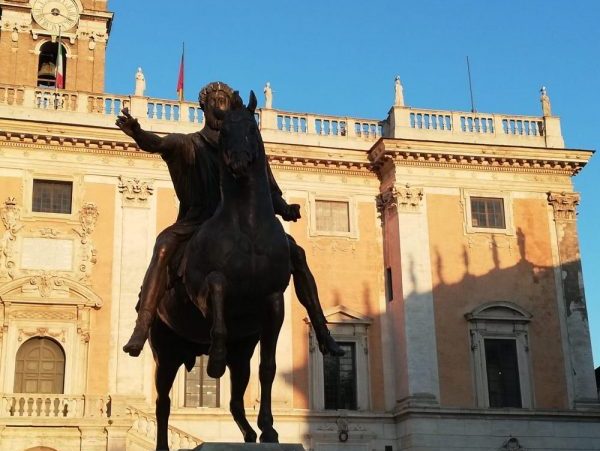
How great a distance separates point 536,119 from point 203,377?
13492 mm

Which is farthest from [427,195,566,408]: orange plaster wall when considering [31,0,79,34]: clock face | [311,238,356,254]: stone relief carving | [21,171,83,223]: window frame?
[31,0,79,34]: clock face

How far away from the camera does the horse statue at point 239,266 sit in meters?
6.75

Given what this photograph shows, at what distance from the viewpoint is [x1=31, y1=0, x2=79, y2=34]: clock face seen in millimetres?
34781

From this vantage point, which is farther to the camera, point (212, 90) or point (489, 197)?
point (489, 197)

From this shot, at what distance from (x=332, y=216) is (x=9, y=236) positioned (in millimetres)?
9214

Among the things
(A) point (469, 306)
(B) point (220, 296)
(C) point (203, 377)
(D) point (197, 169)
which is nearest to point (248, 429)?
(B) point (220, 296)

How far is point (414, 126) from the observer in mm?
29922

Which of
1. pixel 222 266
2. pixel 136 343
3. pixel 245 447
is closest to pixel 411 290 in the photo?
pixel 136 343

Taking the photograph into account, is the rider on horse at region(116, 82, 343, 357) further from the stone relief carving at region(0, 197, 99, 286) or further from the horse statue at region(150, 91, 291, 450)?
A: the stone relief carving at region(0, 197, 99, 286)

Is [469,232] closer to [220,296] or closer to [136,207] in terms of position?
[136,207]

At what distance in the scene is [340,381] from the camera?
27469mm

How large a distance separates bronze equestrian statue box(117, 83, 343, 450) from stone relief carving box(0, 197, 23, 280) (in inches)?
750

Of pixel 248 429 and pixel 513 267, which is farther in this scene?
pixel 513 267

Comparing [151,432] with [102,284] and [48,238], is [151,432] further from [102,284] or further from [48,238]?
[48,238]
